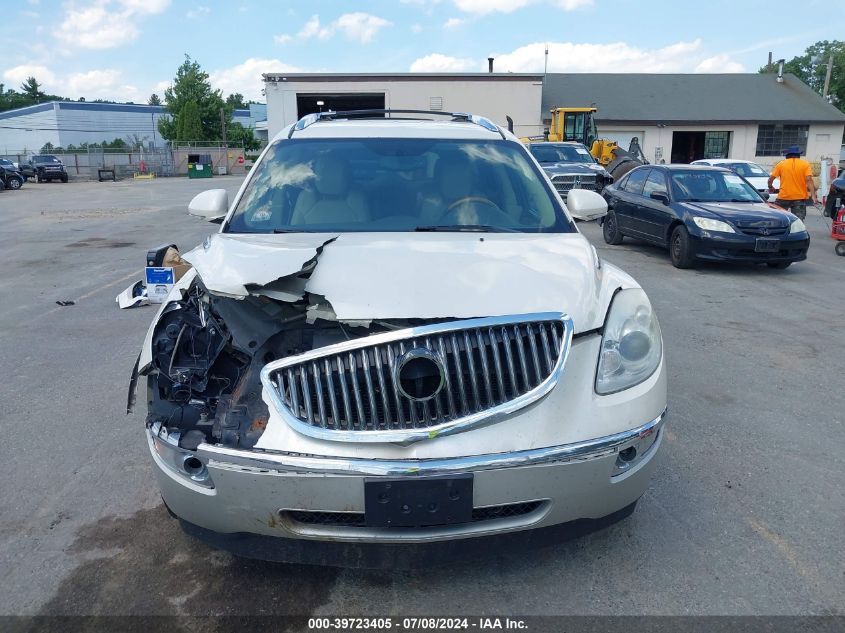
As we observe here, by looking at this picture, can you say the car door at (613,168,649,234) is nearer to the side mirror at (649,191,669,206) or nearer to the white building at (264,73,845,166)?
the side mirror at (649,191,669,206)

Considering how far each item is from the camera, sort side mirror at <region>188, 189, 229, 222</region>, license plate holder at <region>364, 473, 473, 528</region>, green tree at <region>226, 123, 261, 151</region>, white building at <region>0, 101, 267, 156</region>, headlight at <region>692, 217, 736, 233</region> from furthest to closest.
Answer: white building at <region>0, 101, 267, 156</region>
green tree at <region>226, 123, 261, 151</region>
headlight at <region>692, 217, 736, 233</region>
side mirror at <region>188, 189, 229, 222</region>
license plate holder at <region>364, 473, 473, 528</region>

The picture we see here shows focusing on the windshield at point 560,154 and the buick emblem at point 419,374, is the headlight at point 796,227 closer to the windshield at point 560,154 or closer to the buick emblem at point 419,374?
the buick emblem at point 419,374

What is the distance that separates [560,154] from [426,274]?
713 inches

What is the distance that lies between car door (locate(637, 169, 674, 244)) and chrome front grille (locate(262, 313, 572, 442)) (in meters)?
9.14

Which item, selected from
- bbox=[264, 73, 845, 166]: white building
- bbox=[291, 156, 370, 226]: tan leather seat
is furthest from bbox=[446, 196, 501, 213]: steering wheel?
bbox=[264, 73, 845, 166]: white building

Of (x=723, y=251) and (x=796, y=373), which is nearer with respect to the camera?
(x=796, y=373)

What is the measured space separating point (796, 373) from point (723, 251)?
4847 millimetres

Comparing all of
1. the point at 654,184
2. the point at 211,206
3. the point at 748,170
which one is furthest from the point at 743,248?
the point at 748,170

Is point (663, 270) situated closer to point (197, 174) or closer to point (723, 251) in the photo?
point (723, 251)

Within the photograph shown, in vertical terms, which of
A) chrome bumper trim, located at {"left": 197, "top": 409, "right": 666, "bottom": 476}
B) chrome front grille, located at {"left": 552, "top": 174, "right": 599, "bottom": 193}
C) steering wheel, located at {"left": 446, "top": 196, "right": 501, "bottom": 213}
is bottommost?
chrome bumper trim, located at {"left": 197, "top": 409, "right": 666, "bottom": 476}

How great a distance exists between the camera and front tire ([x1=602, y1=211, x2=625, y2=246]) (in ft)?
42.5

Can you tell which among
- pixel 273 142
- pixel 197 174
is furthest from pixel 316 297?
pixel 197 174

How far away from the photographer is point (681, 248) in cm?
1045

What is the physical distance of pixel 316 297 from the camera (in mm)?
2742
